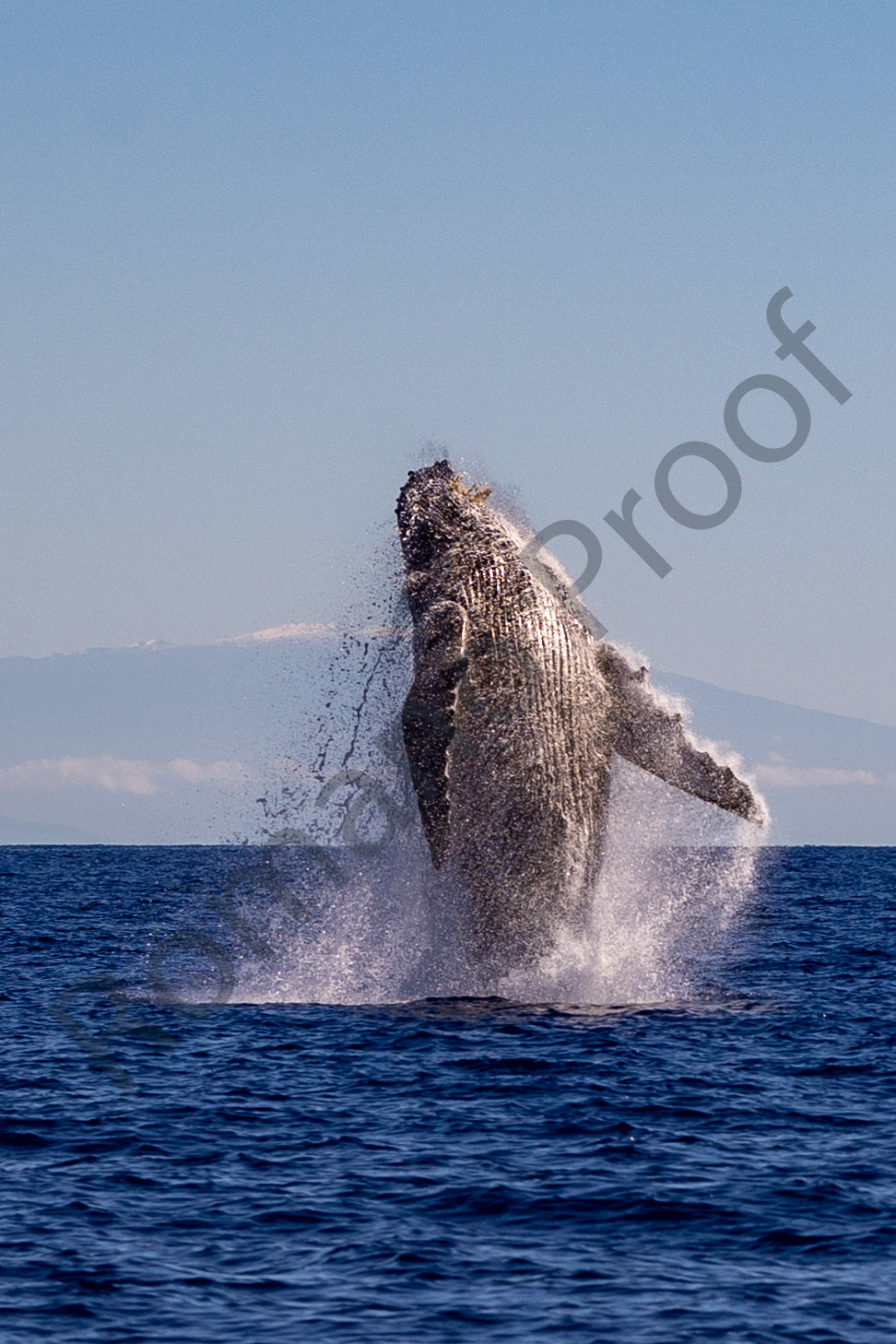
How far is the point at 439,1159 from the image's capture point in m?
19.3

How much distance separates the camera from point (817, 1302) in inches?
579

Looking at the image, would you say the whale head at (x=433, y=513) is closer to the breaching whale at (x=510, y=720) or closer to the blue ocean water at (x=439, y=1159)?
the breaching whale at (x=510, y=720)

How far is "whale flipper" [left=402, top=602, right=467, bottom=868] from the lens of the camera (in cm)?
2453

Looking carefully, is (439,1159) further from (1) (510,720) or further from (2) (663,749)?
(2) (663,749)

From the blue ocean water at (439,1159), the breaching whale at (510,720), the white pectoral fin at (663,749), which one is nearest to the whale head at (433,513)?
the breaching whale at (510,720)

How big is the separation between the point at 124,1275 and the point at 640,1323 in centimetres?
491

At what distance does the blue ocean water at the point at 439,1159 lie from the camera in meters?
14.7

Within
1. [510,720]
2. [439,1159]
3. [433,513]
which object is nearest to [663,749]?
[510,720]

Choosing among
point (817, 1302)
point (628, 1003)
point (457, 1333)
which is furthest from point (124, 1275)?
point (628, 1003)

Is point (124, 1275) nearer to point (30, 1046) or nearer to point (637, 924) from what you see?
point (30, 1046)

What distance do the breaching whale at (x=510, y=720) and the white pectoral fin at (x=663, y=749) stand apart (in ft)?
0.26

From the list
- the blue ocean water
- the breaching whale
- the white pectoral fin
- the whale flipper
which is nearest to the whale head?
the breaching whale

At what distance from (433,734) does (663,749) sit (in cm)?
499

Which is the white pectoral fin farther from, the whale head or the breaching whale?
the whale head
